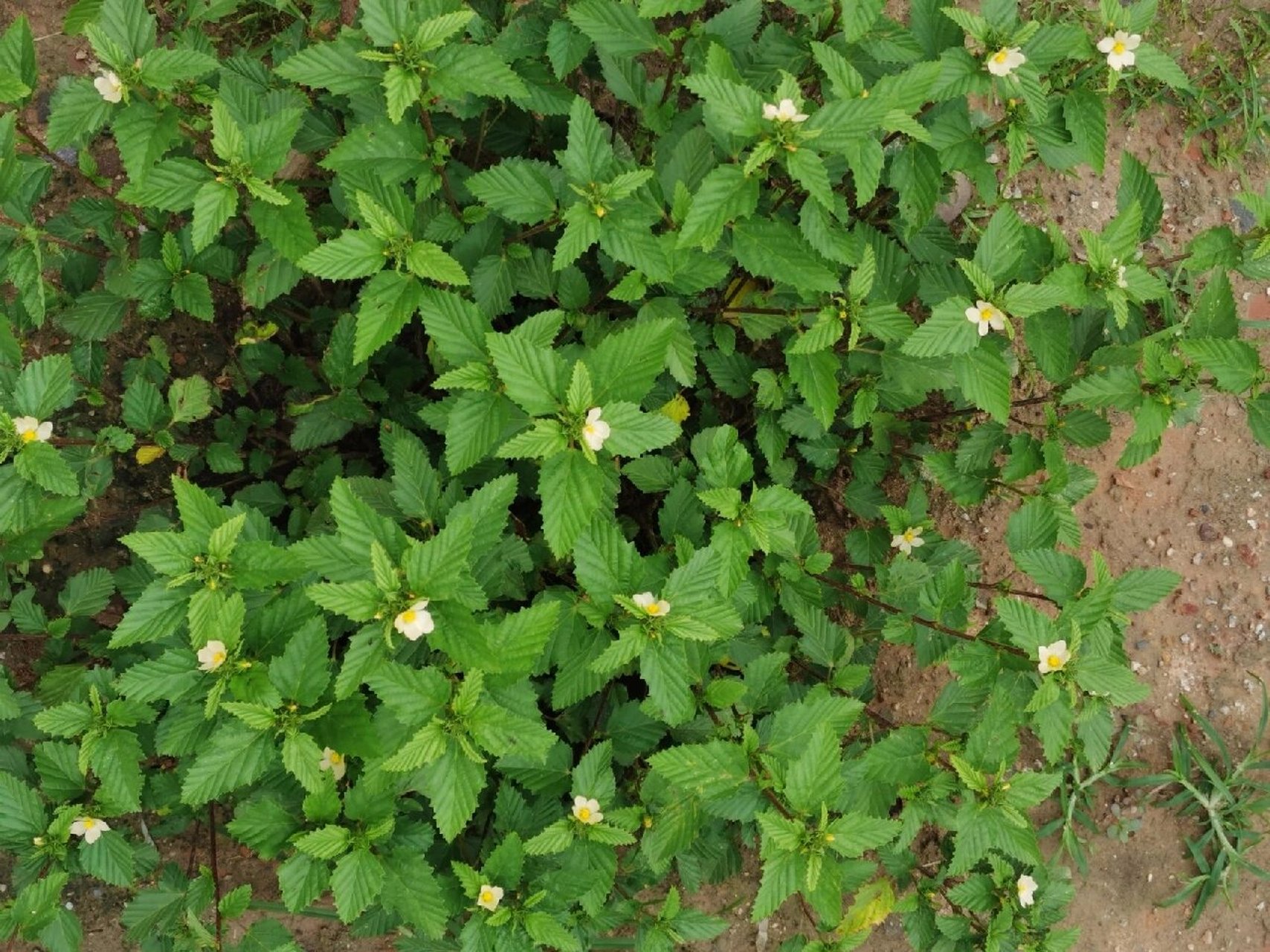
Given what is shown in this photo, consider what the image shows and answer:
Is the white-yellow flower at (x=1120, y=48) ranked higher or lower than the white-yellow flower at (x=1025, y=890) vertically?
higher

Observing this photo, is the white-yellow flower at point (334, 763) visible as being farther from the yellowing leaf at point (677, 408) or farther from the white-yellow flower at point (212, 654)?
the yellowing leaf at point (677, 408)

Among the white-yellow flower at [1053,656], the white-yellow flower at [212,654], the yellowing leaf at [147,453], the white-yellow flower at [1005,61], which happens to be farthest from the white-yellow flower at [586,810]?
the white-yellow flower at [1005,61]

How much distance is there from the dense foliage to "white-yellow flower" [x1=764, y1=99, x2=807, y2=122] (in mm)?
11

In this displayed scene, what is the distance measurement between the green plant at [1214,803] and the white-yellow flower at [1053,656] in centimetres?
237

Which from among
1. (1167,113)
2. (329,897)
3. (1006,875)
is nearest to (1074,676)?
(1006,875)

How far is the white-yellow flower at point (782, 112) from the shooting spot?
2879mm

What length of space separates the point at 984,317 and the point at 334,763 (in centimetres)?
260

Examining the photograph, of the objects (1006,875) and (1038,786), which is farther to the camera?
(1006,875)

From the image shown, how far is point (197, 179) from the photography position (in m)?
3.10

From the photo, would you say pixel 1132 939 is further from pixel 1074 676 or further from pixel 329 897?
pixel 329 897

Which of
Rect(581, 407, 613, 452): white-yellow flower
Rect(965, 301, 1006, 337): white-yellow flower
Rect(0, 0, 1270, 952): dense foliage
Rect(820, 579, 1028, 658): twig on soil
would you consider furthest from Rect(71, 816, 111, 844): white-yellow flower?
Rect(965, 301, 1006, 337): white-yellow flower

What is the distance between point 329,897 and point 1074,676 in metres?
3.06

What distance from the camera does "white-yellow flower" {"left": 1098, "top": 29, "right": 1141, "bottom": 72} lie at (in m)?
3.29

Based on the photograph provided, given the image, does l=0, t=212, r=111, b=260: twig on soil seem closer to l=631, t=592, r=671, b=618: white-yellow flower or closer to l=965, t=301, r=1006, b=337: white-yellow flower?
l=631, t=592, r=671, b=618: white-yellow flower
